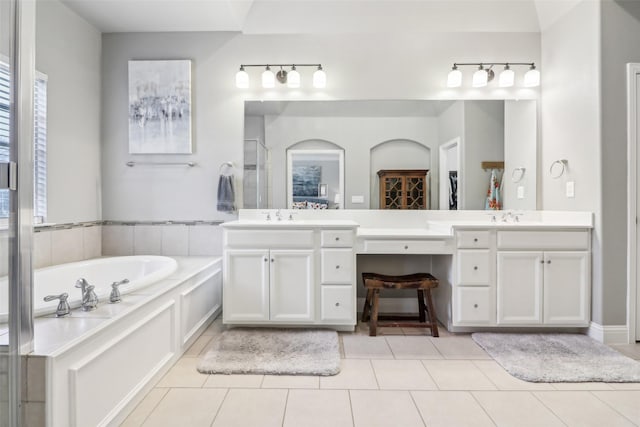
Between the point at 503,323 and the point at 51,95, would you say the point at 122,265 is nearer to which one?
the point at 51,95

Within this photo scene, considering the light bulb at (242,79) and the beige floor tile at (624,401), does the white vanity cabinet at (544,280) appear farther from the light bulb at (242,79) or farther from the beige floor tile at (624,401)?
the light bulb at (242,79)

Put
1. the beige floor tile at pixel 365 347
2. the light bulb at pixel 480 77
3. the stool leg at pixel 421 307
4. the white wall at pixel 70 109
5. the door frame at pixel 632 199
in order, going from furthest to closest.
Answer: the light bulb at pixel 480 77 < the stool leg at pixel 421 307 < the white wall at pixel 70 109 < the door frame at pixel 632 199 < the beige floor tile at pixel 365 347

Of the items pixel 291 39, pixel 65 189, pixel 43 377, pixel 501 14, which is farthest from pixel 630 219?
pixel 65 189

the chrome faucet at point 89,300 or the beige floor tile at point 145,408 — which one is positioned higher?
the chrome faucet at point 89,300

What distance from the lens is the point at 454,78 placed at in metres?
3.10

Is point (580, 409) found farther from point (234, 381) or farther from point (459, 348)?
point (234, 381)

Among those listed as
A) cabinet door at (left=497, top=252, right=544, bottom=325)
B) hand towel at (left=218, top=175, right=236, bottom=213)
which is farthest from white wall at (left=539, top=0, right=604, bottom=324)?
hand towel at (left=218, top=175, right=236, bottom=213)

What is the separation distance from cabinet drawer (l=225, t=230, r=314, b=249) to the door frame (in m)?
2.25

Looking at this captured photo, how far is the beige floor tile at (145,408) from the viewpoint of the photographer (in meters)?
1.63

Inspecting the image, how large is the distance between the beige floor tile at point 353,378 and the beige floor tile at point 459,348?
0.58 metres

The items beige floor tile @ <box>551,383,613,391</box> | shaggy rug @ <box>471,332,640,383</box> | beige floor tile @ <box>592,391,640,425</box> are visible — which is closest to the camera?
beige floor tile @ <box>592,391,640,425</box>

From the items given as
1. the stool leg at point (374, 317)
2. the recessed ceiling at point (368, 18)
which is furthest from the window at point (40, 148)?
the stool leg at point (374, 317)

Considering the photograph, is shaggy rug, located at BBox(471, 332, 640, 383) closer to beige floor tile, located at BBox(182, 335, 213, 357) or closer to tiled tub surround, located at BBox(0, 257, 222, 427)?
beige floor tile, located at BBox(182, 335, 213, 357)

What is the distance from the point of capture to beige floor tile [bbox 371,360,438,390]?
1955 mm
